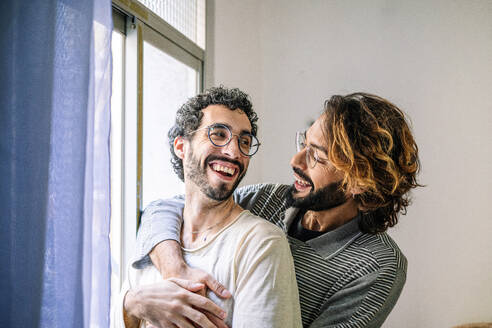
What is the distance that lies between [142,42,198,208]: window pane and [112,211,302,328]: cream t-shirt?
2.25ft

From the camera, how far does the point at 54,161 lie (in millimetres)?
892

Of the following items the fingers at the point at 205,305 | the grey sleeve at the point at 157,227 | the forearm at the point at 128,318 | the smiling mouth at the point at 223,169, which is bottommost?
the forearm at the point at 128,318

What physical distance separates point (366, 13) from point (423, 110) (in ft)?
2.47

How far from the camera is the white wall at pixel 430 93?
8.02ft

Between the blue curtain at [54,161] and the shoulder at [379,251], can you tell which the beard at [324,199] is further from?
the blue curtain at [54,161]

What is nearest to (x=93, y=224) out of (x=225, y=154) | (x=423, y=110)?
(x=225, y=154)

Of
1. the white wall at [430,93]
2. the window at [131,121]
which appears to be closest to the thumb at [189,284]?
the window at [131,121]

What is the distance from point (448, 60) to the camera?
250 cm

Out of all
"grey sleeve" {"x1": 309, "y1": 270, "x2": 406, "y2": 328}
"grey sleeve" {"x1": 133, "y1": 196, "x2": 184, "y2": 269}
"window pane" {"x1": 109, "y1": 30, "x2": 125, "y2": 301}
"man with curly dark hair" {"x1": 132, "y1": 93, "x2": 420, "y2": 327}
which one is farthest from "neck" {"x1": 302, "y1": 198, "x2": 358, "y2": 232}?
"window pane" {"x1": 109, "y1": 30, "x2": 125, "y2": 301}

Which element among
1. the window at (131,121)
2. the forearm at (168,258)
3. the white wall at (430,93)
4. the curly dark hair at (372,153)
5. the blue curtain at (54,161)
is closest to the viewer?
the blue curtain at (54,161)

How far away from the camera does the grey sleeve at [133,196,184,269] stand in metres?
1.22

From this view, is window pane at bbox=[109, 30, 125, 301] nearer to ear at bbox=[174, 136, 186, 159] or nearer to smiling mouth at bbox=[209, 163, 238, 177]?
ear at bbox=[174, 136, 186, 159]

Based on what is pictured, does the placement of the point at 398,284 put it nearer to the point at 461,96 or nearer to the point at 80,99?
the point at 80,99

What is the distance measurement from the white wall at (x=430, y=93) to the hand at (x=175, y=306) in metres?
1.44
